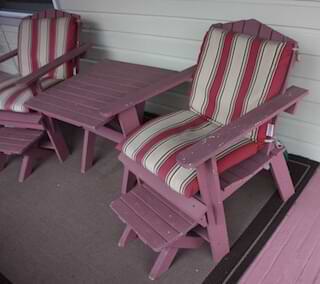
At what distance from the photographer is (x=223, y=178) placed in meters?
1.34

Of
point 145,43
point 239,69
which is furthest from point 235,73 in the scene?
point 145,43

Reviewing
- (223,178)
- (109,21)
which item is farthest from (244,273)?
(109,21)

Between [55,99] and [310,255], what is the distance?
1523mm

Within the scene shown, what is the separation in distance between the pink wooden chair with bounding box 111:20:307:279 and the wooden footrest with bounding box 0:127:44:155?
2.22 ft

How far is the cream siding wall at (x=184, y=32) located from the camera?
1575mm

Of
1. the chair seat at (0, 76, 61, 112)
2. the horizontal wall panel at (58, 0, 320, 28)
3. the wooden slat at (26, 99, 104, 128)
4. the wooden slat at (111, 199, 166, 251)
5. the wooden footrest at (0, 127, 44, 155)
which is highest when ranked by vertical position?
the horizontal wall panel at (58, 0, 320, 28)

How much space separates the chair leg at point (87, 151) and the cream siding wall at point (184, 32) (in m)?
0.67

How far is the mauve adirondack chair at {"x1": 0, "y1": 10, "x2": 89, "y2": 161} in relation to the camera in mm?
1956

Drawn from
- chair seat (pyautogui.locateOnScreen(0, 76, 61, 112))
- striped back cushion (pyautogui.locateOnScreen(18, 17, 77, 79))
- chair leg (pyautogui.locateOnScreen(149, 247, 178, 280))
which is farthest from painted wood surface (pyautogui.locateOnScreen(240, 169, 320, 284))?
striped back cushion (pyautogui.locateOnScreen(18, 17, 77, 79))

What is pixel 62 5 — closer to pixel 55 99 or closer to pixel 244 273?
pixel 55 99

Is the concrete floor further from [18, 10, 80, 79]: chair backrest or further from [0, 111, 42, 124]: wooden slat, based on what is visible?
[18, 10, 80, 79]: chair backrest

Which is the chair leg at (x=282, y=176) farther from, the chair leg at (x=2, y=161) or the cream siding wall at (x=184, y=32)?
the chair leg at (x=2, y=161)

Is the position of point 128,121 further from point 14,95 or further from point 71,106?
point 14,95

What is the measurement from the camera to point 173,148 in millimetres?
1345
